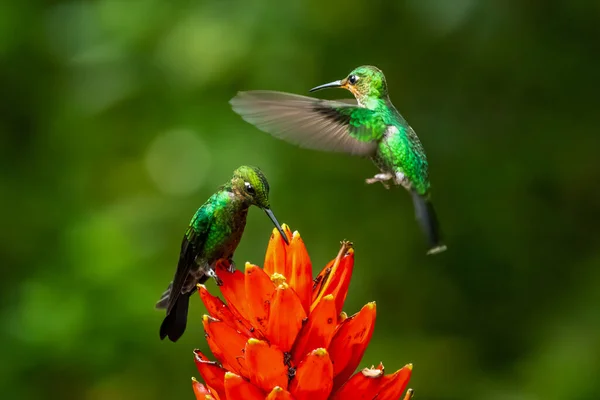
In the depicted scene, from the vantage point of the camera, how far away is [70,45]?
19.0 ft

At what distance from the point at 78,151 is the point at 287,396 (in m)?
4.69

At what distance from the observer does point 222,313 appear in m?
2.37

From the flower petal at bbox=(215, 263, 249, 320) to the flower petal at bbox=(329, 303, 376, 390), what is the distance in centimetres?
27

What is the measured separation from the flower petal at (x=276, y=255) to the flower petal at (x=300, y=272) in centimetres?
6

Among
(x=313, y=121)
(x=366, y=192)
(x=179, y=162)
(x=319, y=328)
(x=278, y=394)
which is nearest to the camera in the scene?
(x=278, y=394)

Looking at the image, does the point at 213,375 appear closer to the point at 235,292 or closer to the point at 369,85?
the point at 235,292

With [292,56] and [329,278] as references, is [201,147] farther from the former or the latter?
Result: [329,278]

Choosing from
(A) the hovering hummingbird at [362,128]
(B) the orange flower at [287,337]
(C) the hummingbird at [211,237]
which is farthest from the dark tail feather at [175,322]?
(A) the hovering hummingbird at [362,128]

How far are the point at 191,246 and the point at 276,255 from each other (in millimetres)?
253

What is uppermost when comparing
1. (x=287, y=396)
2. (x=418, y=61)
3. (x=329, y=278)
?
(x=418, y=61)

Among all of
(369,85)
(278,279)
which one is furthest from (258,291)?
(369,85)

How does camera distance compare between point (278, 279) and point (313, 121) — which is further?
point (313, 121)

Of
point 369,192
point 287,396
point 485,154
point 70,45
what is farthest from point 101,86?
point 287,396

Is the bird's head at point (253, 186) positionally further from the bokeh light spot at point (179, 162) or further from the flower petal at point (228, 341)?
the bokeh light spot at point (179, 162)
